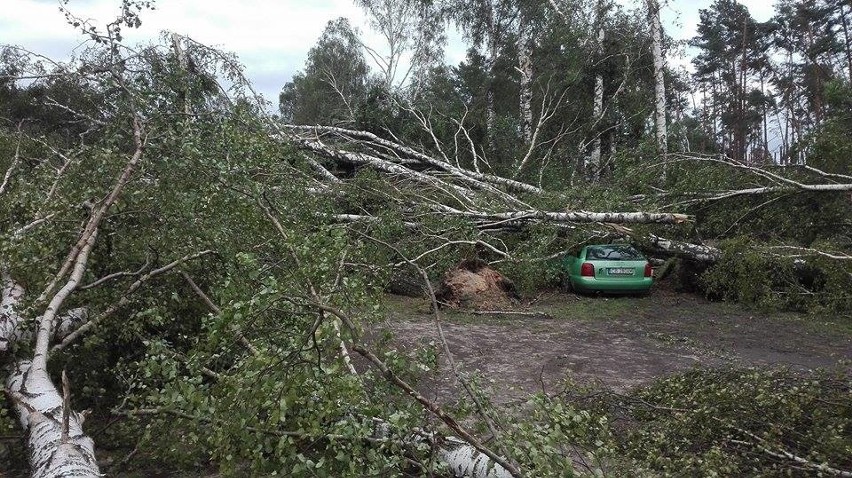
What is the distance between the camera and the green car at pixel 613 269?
9789 mm

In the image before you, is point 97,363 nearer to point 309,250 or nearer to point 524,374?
point 309,250

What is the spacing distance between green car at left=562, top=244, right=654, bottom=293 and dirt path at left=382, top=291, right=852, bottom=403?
341mm

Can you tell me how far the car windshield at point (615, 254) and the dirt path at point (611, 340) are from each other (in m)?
0.76

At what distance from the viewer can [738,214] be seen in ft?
31.2

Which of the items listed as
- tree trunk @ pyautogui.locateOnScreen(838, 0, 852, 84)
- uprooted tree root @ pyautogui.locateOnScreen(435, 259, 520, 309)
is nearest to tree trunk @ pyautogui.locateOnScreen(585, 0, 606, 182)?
uprooted tree root @ pyautogui.locateOnScreen(435, 259, 520, 309)

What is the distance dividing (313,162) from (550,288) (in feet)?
16.2

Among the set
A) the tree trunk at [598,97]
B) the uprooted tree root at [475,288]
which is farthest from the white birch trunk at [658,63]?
the uprooted tree root at [475,288]

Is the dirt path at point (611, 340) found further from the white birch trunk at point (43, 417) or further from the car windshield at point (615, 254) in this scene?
the white birch trunk at point (43, 417)

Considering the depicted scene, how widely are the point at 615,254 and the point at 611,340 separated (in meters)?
3.23

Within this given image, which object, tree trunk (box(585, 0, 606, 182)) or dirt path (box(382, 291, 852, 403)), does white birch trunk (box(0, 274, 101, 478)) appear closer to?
dirt path (box(382, 291, 852, 403))

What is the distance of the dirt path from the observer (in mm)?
5387

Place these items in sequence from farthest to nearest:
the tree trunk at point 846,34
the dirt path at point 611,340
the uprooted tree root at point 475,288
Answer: the tree trunk at point 846,34 < the uprooted tree root at point 475,288 < the dirt path at point 611,340

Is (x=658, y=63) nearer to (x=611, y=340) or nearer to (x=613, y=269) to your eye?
(x=613, y=269)

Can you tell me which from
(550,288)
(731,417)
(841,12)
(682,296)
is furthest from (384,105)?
(841,12)
